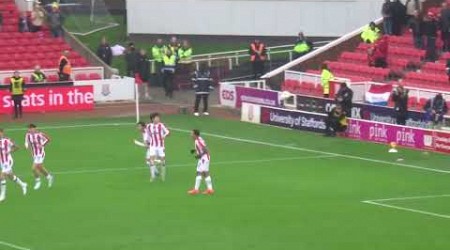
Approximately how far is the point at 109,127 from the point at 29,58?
30.7 ft

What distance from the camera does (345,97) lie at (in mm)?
46500

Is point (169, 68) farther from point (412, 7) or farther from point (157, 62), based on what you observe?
point (412, 7)

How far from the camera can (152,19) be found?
6606 centimetres

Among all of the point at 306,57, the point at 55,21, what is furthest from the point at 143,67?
the point at 306,57

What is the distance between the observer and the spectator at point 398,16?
5419 centimetres

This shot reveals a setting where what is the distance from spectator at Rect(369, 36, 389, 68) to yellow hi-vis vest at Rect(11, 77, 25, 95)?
13.5 m

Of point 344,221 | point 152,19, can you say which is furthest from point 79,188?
point 152,19

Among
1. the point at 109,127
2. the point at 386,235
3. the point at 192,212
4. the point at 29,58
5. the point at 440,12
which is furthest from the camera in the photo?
the point at 29,58

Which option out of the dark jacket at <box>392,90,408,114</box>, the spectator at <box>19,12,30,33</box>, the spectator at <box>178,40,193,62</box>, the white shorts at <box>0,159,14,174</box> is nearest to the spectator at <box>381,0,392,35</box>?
the spectator at <box>178,40,193,62</box>

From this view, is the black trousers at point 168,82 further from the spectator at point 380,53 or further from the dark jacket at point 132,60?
the spectator at point 380,53

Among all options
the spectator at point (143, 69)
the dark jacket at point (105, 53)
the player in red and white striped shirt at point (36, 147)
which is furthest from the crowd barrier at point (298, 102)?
the player in red and white striped shirt at point (36, 147)

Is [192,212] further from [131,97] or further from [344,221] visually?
[131,97]

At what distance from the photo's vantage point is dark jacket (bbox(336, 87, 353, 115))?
46406 mm

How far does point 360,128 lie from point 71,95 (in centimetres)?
1350
